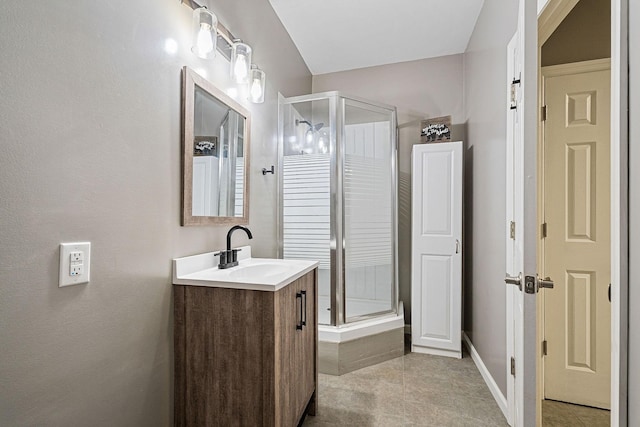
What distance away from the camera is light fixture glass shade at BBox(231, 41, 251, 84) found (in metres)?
1.70

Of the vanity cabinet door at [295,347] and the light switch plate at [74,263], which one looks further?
the vanity cabinet door at [295,347]

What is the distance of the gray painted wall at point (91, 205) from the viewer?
0.79 meters

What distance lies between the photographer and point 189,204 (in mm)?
1426

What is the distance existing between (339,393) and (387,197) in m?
1.56

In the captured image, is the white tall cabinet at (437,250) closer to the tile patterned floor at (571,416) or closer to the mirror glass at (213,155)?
the tile patterned floor at (571,416)

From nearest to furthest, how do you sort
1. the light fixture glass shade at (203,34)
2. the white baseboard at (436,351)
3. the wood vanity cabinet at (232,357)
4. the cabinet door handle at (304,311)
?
1. the wood vanity cabinet at (232,357)
2. the light fixture glass shade at (203,34)
3. the cabinet door handle at (304,311)
4. the white baseboard at (436,351)

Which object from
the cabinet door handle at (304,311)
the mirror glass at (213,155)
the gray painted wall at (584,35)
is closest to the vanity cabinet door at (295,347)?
the cabinet door handle at (304,311)

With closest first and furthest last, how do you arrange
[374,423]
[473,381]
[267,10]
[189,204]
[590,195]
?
[189,204] → [374,423] → [590,195] → [473,381] → [267,10]

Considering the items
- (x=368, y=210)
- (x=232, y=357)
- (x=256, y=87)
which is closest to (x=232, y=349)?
(x=232, y=357)

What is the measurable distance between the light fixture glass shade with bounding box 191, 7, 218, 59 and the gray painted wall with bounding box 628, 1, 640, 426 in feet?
4.82

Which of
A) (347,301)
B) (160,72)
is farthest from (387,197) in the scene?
(160,72)

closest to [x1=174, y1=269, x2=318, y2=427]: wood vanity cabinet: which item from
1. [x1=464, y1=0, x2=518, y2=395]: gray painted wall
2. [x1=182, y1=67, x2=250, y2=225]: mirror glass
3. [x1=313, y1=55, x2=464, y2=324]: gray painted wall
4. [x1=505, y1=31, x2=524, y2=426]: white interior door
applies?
[x1=182, y1=67, x2=250, y2=225]: mirror glass

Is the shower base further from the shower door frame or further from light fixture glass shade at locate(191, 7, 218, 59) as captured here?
light fixture glass shade at locate(191, 7, 218, 59)

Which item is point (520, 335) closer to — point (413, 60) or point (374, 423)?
point (374, 423)
